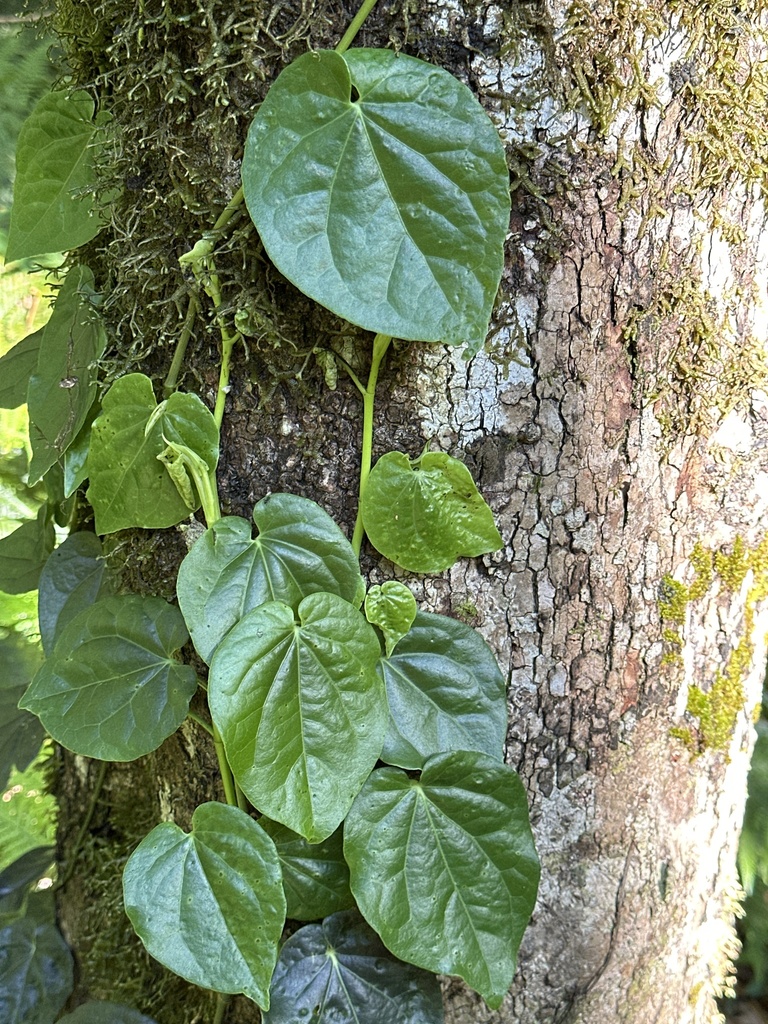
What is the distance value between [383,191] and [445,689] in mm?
494

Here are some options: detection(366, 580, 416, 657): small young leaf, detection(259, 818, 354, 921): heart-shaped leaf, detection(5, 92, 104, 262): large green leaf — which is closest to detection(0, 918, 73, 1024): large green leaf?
detection(259, 818, 354, 921): heart-shaped leaf

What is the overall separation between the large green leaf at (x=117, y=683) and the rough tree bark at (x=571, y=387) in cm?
6

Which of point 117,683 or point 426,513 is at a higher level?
point 426,513

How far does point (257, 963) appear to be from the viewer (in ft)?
2.32

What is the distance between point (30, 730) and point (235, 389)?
2.77 ft

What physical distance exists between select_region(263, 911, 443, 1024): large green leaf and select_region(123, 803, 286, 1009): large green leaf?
9 cm

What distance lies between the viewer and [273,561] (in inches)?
29.5

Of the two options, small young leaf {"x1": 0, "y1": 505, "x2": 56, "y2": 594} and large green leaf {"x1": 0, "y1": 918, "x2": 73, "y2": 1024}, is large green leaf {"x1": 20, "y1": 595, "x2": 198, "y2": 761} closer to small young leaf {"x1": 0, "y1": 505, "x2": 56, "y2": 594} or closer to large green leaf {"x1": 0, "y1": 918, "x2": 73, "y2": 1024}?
small young leaf {"x1": 0, "y1": 505, "x2": 56, "y2": 594}

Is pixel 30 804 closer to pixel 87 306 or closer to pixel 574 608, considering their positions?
pixel 87 306

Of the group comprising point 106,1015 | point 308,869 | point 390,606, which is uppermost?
point 390,606

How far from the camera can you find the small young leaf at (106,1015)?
1007 millimetres

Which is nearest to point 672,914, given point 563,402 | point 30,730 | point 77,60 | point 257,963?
point 257,963

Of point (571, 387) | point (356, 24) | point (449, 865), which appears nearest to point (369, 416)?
point (571, 387)

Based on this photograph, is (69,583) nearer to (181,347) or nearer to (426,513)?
(181,347)
